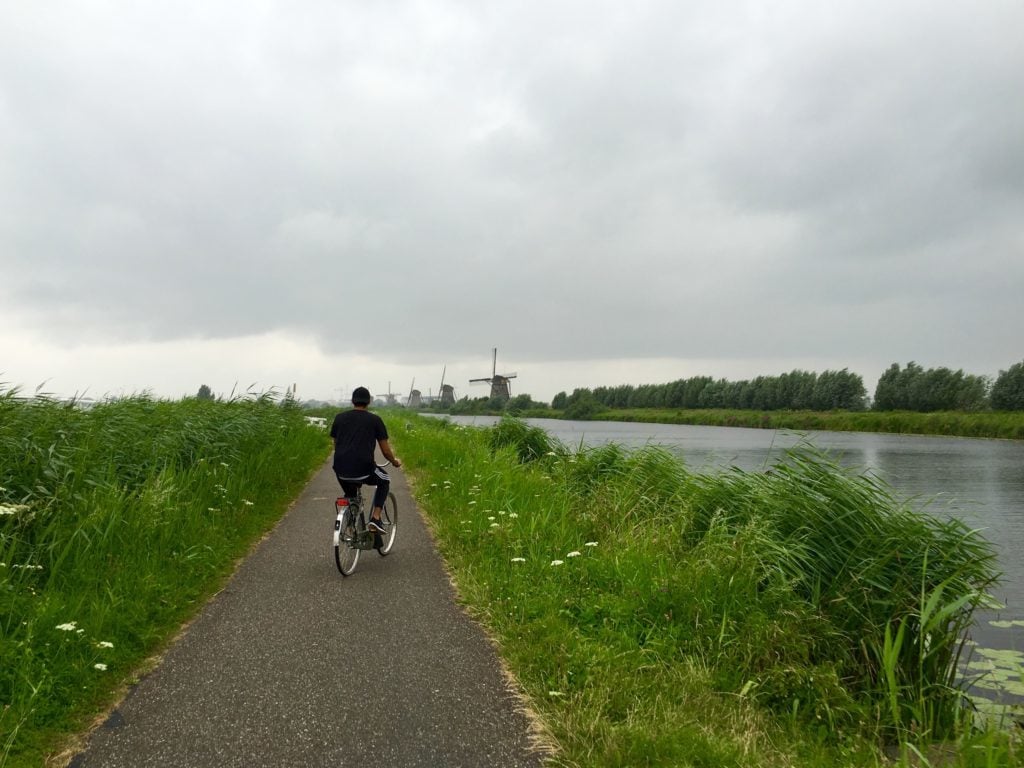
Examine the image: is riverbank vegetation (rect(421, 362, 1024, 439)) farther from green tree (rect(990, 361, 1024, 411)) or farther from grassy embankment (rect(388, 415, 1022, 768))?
grassy embankment (rect(388, 415, 1022, 768))

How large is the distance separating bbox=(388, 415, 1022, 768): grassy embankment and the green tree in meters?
61.0

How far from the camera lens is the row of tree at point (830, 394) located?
58.8m

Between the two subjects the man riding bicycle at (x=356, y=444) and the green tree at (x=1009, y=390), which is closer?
the man riding bicycle at (x=356, y=444)

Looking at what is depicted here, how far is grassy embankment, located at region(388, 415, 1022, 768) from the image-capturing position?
3.45 m

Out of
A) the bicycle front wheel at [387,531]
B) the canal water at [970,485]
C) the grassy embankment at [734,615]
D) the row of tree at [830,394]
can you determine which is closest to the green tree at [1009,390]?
the row of tree at [830,394]

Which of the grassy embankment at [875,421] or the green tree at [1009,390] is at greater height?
the green tree at [1009,390]

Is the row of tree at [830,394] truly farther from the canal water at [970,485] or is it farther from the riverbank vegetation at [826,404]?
the canal water at [970,485]

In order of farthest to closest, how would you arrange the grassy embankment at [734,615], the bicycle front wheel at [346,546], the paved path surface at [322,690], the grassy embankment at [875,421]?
the grassy embankment at [875,421]
the bicycle front wheel at [346,546]
the grassy embankment at [734,615]
the paved path surface at [322,690]

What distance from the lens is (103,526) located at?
5777mm

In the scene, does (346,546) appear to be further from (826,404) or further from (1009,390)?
(826,404)

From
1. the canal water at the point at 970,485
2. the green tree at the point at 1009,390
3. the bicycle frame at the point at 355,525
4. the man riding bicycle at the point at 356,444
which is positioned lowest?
the canal water at the point at 970,485

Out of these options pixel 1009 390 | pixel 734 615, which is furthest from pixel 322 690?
pixel 1009 390

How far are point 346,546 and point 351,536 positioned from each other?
12cm

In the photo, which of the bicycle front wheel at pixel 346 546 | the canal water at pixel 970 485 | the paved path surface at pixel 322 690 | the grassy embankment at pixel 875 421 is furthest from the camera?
the grassy embankment at pixel 875 421
